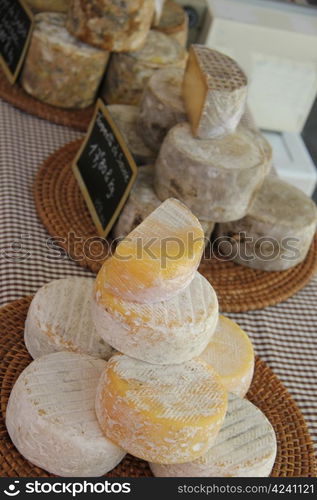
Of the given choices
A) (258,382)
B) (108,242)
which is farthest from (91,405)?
(108,242)

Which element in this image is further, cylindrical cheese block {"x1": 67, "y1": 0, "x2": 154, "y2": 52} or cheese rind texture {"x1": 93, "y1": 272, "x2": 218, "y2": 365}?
cylindrical cheese block {"x1": 67, "y1": 0, "x2": 154, "y2": 52}

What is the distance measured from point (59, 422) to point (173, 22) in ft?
4.20

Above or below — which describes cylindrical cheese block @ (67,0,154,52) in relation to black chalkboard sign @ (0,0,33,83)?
above

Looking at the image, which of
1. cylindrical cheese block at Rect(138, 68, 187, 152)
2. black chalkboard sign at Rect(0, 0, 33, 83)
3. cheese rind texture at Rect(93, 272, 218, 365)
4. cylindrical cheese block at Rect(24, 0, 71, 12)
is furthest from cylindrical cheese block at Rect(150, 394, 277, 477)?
cylindrical cheese block at Rect(24, 0, 71, 12)

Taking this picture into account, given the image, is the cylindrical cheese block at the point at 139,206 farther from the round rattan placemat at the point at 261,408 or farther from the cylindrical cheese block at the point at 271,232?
the round rattan placemat at the point at 261,408

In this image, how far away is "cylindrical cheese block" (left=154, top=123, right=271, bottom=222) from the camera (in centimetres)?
118

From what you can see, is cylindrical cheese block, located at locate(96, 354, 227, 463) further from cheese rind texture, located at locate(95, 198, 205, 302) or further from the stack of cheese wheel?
cheese rind texture, located at locate(95, 198, 205, 302)

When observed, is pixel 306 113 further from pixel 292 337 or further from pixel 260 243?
pixel 292 337

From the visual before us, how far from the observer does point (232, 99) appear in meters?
1.18

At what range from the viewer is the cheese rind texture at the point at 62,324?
0.97 meters

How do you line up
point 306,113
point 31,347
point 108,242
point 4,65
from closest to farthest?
point 31,347
point 108,242
point 4,65
point 306,113

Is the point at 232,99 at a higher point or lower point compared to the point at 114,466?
higher

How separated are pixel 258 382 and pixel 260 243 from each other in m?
0.35

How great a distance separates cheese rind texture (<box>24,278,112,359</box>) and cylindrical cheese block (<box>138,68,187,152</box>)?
0.42m
